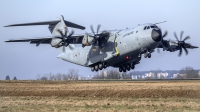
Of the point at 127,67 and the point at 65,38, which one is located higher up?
the point at 65,38

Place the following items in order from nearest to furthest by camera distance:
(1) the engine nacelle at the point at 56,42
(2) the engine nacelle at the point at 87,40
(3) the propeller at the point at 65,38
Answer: (2) the engine nacelle at the point at 87,40 → (3) the propeller at the point at 65,38 → (1) the engine nacelle at the point at 56,42

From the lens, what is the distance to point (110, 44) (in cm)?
4297

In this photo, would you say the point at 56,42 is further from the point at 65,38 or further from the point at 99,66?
the point at 99,66

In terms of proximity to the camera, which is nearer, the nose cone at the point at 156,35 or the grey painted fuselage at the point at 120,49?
the nose cone at the point at 156,35

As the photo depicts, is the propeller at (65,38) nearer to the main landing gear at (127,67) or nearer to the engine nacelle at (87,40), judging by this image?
the engine nacelle at (87,40)

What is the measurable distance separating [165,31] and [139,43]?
15.8ft

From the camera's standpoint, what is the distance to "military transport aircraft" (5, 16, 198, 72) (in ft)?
126

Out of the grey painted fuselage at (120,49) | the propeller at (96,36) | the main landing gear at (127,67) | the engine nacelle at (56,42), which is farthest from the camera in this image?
the main landing gear at (127,67)

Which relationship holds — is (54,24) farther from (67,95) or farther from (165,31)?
(67,95)

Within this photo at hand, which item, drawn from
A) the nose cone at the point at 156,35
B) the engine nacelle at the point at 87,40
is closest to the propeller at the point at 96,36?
the engine nacelle at the point at 87,40

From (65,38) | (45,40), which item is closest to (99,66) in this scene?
(65,38)

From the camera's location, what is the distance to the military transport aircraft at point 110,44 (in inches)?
1517

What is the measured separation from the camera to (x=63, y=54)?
169 feet

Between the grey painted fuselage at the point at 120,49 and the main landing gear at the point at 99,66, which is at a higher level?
the grey painted fuselage at the point at 120,49
